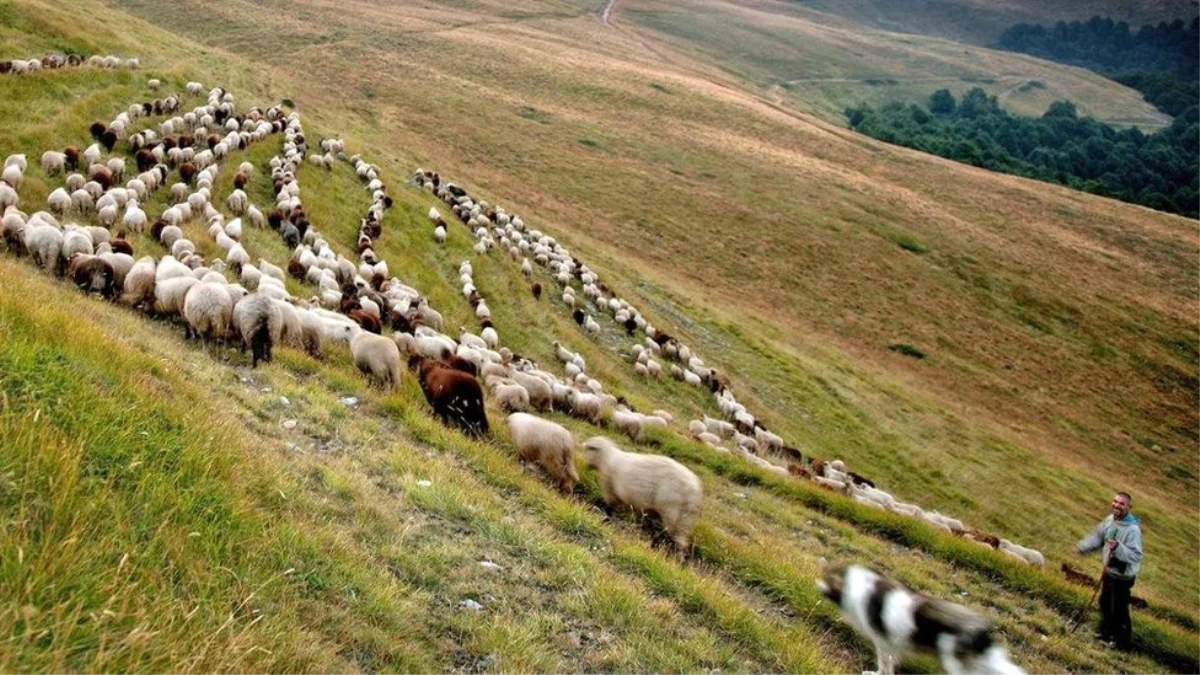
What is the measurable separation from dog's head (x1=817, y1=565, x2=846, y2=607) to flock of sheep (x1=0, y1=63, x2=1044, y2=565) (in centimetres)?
184

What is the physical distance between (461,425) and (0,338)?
5.92 m

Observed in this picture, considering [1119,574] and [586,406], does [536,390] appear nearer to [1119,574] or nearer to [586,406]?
[586,406]

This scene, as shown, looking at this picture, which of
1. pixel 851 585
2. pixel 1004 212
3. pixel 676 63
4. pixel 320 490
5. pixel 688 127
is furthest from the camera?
pixel 676 63

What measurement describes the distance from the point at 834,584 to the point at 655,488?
8.11 feet

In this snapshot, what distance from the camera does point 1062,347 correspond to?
40906mm

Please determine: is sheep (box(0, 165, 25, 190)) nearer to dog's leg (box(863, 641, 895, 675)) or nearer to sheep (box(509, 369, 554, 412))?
sheep (box(509, 369, 554, 412))

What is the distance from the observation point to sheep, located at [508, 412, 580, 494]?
32.3 feet

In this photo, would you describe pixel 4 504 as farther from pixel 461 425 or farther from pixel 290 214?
pixel 290 214

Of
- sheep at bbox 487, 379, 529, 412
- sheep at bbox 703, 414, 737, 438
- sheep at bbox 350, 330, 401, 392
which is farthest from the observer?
sheep at bbox 703, 414, 737, 438

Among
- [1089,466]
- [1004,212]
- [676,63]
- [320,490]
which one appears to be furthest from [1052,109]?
[320,490]

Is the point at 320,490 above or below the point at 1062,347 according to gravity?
above

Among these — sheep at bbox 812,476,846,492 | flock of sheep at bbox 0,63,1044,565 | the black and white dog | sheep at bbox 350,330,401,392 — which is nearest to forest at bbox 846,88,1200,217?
flock of sheep at bbox 0,63,1044,565

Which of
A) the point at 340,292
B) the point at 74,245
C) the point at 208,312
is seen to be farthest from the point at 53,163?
the point at 208,312

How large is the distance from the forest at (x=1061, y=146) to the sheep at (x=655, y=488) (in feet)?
298
